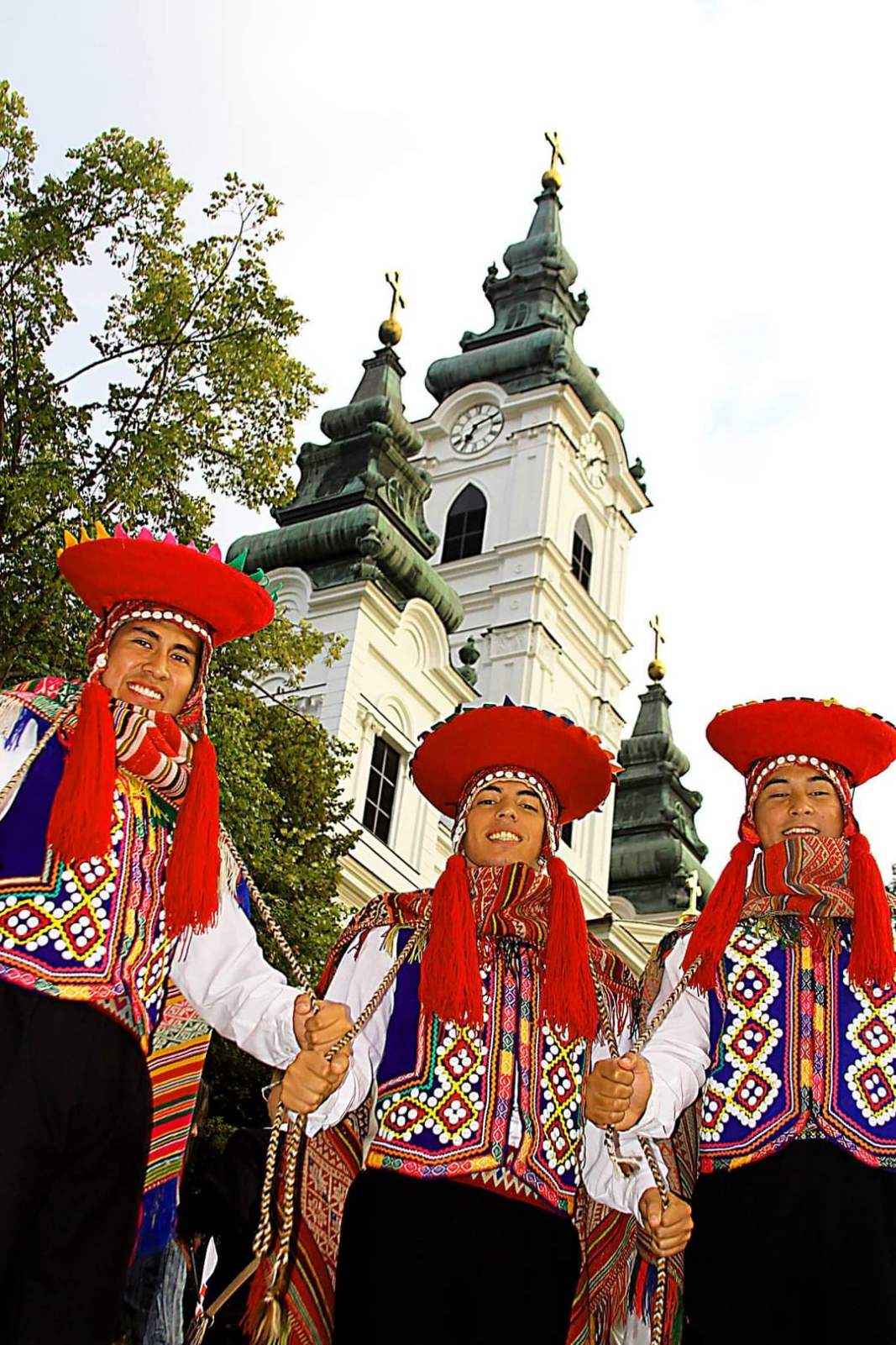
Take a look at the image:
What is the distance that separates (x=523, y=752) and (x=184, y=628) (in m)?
1.31

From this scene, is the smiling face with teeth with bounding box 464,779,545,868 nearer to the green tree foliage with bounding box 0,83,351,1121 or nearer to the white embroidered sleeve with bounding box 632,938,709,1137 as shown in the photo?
the white embroidered sleeve with bounding box 632,938,709,1137

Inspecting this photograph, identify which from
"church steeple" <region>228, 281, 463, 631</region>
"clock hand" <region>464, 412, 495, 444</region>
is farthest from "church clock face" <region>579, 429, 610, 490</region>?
"church steeple" <region>228, 281, 463, 631</region>

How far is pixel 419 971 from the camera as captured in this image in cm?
461

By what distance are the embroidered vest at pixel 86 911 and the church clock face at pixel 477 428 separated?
30.0 meters

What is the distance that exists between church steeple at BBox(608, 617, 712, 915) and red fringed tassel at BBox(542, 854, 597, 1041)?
3213cm

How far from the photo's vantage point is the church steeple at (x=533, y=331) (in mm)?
35062

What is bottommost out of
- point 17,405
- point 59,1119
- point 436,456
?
point 59,1119

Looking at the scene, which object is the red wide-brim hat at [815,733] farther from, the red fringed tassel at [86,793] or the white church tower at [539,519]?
the white church tower at [539,519]

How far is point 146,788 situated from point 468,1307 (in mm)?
1758

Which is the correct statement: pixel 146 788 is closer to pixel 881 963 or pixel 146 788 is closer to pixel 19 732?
pixel 19 732

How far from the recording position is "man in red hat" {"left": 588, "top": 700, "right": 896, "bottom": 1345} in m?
3.85

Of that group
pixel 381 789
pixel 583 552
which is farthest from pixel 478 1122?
pixel 583 552

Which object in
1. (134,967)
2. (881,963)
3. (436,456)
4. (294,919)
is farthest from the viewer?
(436,456)

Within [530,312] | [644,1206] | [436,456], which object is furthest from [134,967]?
[530,312]
